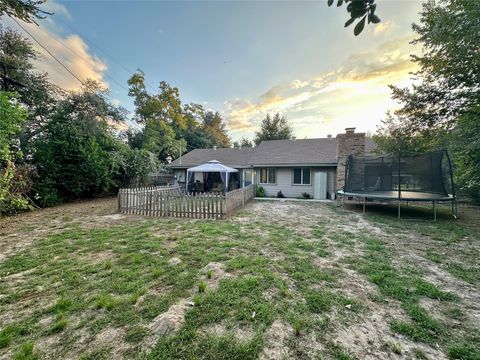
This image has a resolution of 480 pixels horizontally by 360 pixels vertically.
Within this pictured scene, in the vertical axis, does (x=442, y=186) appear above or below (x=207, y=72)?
below

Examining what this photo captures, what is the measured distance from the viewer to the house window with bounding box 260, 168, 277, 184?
1537 centimetres

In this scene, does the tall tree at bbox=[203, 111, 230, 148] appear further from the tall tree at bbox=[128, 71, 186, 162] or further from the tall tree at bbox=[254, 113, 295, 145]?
the tall tree at bbox=[128, 71, 186, 162]

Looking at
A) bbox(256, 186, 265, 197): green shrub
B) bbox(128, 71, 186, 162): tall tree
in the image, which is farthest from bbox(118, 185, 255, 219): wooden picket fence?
bbox(128, 71, 186, 162): tall tree

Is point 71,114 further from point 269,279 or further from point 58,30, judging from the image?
point 269,279

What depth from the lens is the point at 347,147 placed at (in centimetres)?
1242

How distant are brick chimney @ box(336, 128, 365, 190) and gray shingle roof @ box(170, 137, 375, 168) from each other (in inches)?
29.3

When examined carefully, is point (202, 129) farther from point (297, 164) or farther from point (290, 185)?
point (297, 164)

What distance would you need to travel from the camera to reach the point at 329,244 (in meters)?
5.00

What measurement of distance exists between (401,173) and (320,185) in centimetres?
456

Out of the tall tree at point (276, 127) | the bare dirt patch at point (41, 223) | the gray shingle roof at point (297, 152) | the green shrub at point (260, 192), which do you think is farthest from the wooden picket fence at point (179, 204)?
the tall tree at point (276, 127)

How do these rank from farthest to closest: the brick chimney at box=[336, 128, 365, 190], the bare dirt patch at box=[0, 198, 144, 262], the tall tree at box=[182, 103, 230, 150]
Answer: the tall tree at box=[182, 103, 230, 150]
the brick chimney at box=[336, 128, 365, 190]
the bare dirt patch at box=[0, 198, 144, 262]

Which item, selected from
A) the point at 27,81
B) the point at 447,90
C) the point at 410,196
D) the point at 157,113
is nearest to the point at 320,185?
the point at 410,196

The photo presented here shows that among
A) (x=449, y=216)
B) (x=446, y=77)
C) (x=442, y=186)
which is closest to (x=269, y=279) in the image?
(x=449, y=216)

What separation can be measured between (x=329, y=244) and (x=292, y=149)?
12408 millimetres
